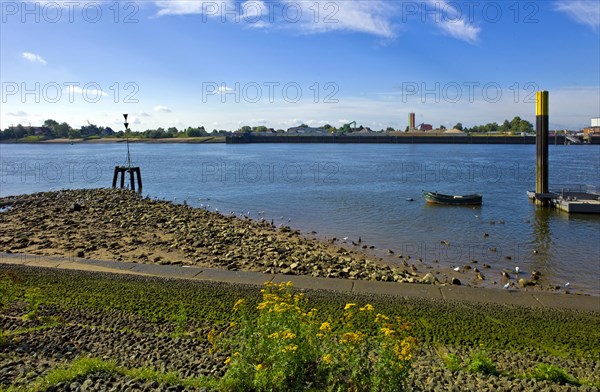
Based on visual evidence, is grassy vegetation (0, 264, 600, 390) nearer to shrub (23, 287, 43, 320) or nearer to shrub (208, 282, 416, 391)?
shrub (23, 287, 43, 320)

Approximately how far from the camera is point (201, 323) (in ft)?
28.1

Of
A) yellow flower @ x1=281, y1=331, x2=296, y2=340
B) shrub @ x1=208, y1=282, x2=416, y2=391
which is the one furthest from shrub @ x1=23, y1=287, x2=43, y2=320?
yellow flower @ x1=281, y1=331, x2=296, y2=340

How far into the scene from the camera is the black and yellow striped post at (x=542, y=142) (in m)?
32.4

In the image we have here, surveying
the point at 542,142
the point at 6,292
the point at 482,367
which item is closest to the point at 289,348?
the point at 482,367

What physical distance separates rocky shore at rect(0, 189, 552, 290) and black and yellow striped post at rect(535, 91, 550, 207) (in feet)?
60.7

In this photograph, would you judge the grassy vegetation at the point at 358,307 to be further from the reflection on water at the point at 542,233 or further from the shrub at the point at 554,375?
the reflection on water at the point at 542,233

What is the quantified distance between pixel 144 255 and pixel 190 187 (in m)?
33.8

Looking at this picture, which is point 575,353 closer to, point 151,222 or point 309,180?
point 151,222

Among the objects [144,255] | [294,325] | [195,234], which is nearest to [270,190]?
[195,234]

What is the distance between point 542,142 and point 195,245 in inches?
1016

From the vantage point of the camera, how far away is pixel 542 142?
107 ft

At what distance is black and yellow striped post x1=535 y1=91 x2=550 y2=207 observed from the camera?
1275 inches

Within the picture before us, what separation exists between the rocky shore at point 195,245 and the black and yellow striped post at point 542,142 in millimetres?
18511

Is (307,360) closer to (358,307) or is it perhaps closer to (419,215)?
(358,307)
